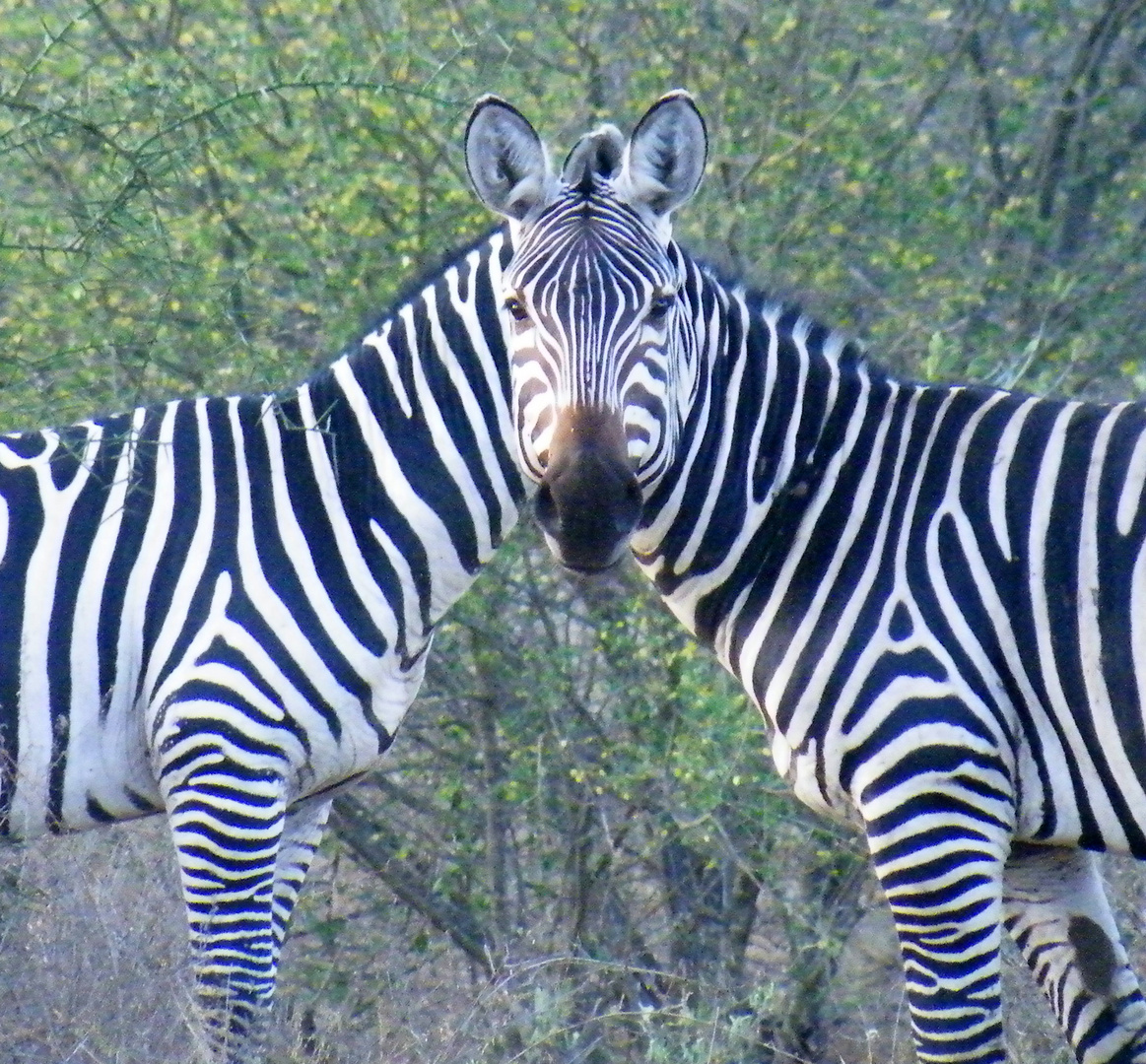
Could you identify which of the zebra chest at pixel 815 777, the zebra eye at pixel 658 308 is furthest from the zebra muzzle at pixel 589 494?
the zebra chest at pixel 815 777

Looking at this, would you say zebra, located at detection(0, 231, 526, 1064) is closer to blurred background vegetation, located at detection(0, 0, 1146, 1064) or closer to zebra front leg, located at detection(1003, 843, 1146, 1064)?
blurred background vegetation, located at detection(0, 0, 1146, 1064)

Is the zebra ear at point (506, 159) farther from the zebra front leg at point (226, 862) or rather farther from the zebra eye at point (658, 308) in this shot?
the zebra front leg at point (226, 862)

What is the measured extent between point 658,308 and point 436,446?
3.06ft

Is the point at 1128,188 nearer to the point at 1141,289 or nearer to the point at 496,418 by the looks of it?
the point at 1141,289

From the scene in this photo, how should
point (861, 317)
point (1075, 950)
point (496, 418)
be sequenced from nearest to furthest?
point (1075, 950)
point (496, 418)
point (861, 317)

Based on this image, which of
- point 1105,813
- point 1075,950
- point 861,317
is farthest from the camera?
point 861,317

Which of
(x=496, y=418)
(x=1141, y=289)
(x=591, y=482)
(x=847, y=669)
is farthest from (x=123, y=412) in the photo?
(x=1141, y=289)

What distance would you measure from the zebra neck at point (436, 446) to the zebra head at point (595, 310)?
0.38 m

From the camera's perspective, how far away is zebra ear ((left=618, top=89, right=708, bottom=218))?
160 inches

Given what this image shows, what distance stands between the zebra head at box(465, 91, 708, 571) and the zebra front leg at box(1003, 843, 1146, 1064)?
1.36 metres

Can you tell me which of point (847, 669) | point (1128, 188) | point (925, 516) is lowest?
point (847, 669)

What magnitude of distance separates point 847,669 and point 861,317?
3.44 metres

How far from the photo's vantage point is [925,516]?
3822 millimetres

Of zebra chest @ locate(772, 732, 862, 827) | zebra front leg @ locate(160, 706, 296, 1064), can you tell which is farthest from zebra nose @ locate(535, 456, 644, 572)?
zebra front leg @ locate(160, 706, 296, 1064)
